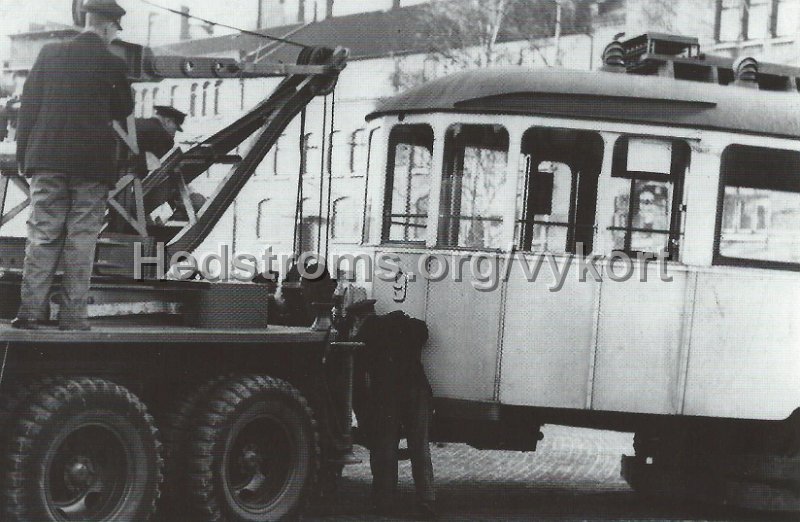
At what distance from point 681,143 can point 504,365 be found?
2.06 metres

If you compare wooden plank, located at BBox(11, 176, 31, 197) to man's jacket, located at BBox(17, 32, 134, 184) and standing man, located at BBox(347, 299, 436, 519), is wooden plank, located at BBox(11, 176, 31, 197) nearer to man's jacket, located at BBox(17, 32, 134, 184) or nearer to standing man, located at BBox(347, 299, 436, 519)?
man's jacket, located at BBox(17, 32, 134, 184)

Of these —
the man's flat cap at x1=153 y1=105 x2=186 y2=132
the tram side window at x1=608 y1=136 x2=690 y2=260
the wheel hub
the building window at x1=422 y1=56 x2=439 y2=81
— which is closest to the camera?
the wheel hub

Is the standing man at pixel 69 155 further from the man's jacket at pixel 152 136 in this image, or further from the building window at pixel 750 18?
the building window at pixel 750 18

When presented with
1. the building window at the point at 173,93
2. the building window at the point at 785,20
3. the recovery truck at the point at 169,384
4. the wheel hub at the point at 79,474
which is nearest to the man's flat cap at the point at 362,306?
the recovery truck at the point at 169,384

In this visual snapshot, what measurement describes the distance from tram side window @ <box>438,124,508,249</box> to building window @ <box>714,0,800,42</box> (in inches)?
1140

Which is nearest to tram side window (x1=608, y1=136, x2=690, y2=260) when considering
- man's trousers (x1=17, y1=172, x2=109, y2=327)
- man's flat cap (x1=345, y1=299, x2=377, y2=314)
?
man's flat cap (x1=345, y1=299, x2=377, y2=314)

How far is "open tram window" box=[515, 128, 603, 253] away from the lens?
32.0 feet

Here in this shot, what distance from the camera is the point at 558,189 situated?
10.4 metres

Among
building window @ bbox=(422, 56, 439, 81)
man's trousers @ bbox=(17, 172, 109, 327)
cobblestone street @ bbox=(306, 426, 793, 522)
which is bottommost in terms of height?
cobblestone street @ bbox=(306, 426, 793, 522)

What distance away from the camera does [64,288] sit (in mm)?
7184

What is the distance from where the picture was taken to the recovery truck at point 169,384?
700 cm

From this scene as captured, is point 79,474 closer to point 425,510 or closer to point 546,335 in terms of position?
point 425,510

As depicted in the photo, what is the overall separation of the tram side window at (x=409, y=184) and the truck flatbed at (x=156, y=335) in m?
1.56

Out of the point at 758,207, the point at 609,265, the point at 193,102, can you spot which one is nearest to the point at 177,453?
the point at 609,265
